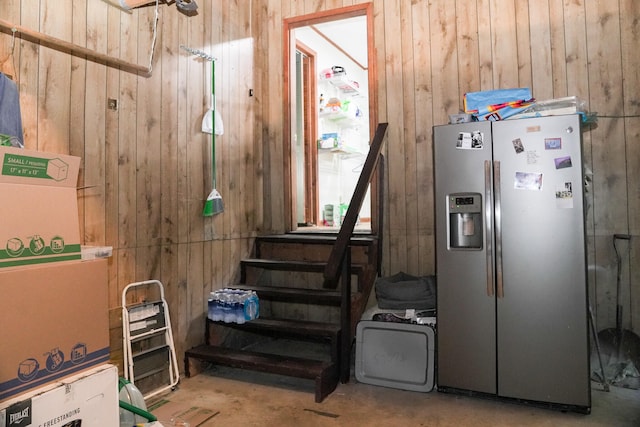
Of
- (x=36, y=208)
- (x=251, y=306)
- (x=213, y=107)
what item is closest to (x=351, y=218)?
(x=251, y=306)

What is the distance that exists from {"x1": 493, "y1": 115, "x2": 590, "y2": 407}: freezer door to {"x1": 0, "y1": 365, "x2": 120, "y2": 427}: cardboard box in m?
2.09

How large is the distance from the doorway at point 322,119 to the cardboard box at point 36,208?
7.51 ft

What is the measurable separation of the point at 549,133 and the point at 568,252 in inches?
27.2

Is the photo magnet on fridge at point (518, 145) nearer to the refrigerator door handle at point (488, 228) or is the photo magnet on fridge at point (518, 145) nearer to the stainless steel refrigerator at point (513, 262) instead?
the stainless steel refrigerator at point (513, 262)

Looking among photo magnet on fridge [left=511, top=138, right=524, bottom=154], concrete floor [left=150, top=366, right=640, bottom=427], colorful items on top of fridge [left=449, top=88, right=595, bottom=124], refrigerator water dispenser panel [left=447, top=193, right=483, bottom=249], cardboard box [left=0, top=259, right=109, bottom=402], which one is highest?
colorful items on top of fridge [left=449, top=88, right=595, bottom=124]

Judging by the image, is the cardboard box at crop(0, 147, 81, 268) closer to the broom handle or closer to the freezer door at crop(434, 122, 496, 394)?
the broom handle

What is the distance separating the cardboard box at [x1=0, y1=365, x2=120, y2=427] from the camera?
57.4 inches

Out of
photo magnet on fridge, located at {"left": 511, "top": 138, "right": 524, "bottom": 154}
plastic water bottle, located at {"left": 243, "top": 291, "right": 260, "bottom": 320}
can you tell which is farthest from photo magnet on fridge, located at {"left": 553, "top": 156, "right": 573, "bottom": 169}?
plastic water bottle, located at {"left": 243, "top": 291, "right": 260, "bottom": 320}

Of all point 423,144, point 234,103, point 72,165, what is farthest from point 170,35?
point 423,144

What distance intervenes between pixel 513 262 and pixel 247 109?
97.7 inches

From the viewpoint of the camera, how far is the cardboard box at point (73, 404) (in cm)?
146

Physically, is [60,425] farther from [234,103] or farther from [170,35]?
[234,103]

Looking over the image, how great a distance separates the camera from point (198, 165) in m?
3.16

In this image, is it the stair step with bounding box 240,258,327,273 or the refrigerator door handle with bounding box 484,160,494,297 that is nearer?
the refrigerator door handle with bounding box 484,160,494,297
